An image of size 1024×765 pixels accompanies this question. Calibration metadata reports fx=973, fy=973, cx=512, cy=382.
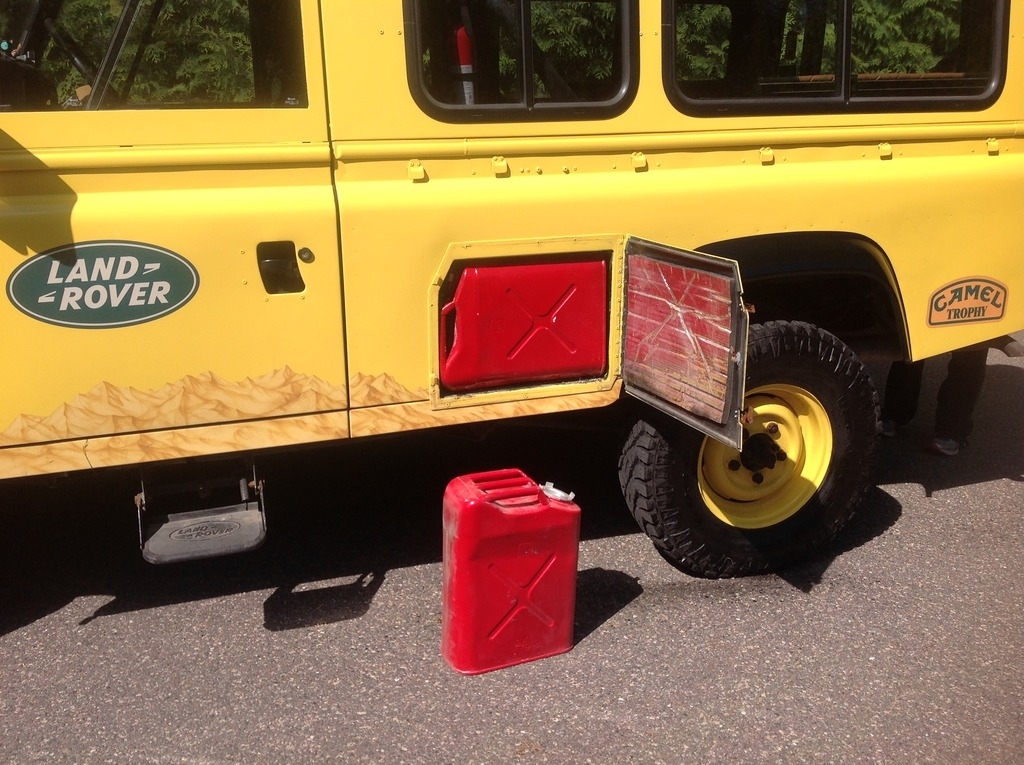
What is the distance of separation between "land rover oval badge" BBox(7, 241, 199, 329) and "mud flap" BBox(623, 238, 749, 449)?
1.39 meters

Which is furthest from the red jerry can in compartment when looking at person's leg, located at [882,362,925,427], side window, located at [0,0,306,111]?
person's leg, located at [882,362,925,427]

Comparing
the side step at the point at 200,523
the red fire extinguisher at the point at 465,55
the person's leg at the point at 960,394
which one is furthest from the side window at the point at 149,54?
the person's leg at the point at 960,394

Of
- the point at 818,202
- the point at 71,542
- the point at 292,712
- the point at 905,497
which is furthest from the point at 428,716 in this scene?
the point at 905,497

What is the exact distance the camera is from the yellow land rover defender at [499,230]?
9.03ft

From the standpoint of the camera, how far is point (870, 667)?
3055 mm

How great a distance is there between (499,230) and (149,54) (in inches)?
48.0

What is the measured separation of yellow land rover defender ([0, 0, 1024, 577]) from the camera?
2.75 meters

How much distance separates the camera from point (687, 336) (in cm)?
304

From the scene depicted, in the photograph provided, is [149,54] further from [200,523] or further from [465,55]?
[200,523]

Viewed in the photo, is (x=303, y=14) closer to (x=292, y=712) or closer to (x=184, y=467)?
(x=184, y=467)

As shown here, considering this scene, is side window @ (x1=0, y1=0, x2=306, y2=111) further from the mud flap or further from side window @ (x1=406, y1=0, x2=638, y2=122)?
the mud flap

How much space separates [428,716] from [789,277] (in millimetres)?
1893

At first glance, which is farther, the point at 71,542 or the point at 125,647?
the point at 71,542

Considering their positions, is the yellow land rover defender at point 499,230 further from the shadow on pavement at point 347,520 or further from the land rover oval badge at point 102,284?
the shadow on pavement at point 347,520
